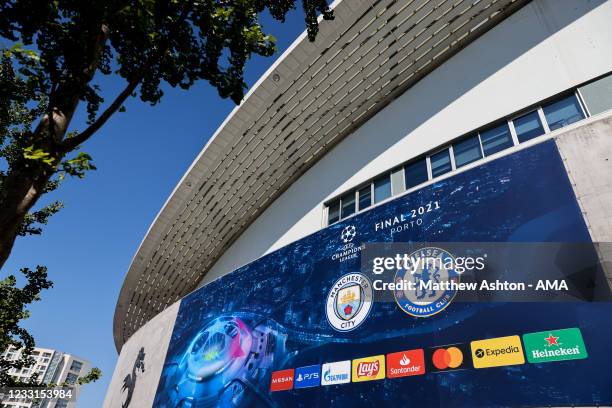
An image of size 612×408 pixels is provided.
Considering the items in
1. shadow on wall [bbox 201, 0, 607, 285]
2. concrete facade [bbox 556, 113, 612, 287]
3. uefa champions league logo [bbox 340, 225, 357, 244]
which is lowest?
concrete facade [bbox 556, 113, 612, 287]

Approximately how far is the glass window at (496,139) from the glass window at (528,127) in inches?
13.1

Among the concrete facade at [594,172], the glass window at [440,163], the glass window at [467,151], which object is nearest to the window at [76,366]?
the glass window at [440,163]

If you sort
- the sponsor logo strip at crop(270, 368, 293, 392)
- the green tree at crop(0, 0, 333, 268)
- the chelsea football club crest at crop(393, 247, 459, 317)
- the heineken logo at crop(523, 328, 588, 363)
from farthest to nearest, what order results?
the sponsor logo strip at crop(270, 368, 293, 392) → the chelsea football club crest at crop(393, 247, 459, 317) → the heineken logo at crop(523, 328, 588, 363) → the green tree at crop(0, 0, 333, 268)

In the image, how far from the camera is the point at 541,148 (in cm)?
1066

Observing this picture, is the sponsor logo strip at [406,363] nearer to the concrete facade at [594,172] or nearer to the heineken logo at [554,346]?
the heineken logo at [554,346]

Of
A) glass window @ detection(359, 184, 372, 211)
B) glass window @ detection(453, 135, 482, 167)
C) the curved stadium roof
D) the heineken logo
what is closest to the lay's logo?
the heineken logo

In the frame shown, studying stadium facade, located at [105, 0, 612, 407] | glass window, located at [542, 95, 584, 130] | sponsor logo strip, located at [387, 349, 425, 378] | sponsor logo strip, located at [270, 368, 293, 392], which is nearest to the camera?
stadium facade, located at [105, 0, 612, 407]

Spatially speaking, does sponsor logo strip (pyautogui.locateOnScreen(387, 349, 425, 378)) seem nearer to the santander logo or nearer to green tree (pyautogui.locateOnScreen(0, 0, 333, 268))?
the santander logo

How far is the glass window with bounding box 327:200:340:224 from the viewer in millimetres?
18469

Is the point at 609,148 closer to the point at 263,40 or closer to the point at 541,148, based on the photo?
the point at 541,148

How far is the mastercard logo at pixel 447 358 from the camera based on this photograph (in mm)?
9233

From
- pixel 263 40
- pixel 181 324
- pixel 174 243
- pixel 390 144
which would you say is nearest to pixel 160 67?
pixel 263 40

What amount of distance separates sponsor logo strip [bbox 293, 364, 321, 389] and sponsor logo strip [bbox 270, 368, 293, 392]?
0.27 m

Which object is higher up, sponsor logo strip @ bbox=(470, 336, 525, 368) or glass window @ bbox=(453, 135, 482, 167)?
glass window @ bbox=(453, 135, 482, 167)
